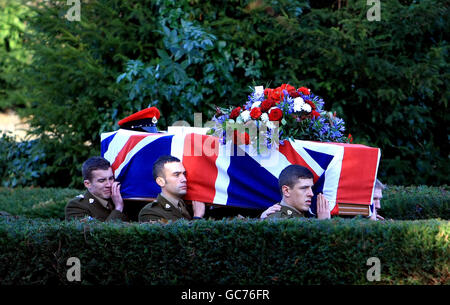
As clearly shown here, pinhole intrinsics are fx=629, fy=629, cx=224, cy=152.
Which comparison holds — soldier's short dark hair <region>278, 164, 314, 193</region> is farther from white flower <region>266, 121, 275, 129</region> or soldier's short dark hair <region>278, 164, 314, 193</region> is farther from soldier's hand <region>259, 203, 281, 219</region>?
white flower <region>266, 121, 275, 129</region>

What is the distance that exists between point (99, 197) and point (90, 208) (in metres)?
0.12

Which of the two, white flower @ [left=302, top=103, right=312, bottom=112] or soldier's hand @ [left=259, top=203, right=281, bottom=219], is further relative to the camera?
white flower @ [left=302, top=103, right=312, bottom=112]

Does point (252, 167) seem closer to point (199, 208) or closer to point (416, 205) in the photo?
point (199, 208)

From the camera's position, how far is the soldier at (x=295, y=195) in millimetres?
4594

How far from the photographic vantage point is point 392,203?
5668 millimetres

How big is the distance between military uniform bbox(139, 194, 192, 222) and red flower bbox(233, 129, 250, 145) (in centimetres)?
67

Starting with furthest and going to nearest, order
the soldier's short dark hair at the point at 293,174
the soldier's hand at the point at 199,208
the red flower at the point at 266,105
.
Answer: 1. the soldier's hand at the point at 199,208
2. the red flower at the point at 266,105
3. the soldier's short dark hair at the point at 293,174

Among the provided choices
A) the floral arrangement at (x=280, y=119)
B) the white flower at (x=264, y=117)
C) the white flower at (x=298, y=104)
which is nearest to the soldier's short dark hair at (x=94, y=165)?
the floral arrangement at (x=280, y=119)

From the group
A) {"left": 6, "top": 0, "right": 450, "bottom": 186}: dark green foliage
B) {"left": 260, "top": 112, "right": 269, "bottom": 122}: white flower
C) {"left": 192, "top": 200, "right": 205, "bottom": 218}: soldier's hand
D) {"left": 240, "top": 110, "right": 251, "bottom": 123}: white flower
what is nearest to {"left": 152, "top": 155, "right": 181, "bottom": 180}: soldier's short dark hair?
{"left": 192, "top": 200, "right": 205, "bottom": 218}: soldier's hand

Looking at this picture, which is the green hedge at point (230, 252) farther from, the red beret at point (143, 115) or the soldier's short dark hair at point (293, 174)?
the red beret at point (143, 115)

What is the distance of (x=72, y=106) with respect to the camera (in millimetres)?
9109

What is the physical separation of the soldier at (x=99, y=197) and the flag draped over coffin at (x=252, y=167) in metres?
0.25

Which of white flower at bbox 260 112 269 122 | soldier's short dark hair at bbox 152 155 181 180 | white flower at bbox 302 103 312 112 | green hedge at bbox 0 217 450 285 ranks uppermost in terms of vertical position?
white flower at bbox 302 103 312 112

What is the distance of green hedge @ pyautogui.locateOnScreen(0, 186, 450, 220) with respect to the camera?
5.49 meters
